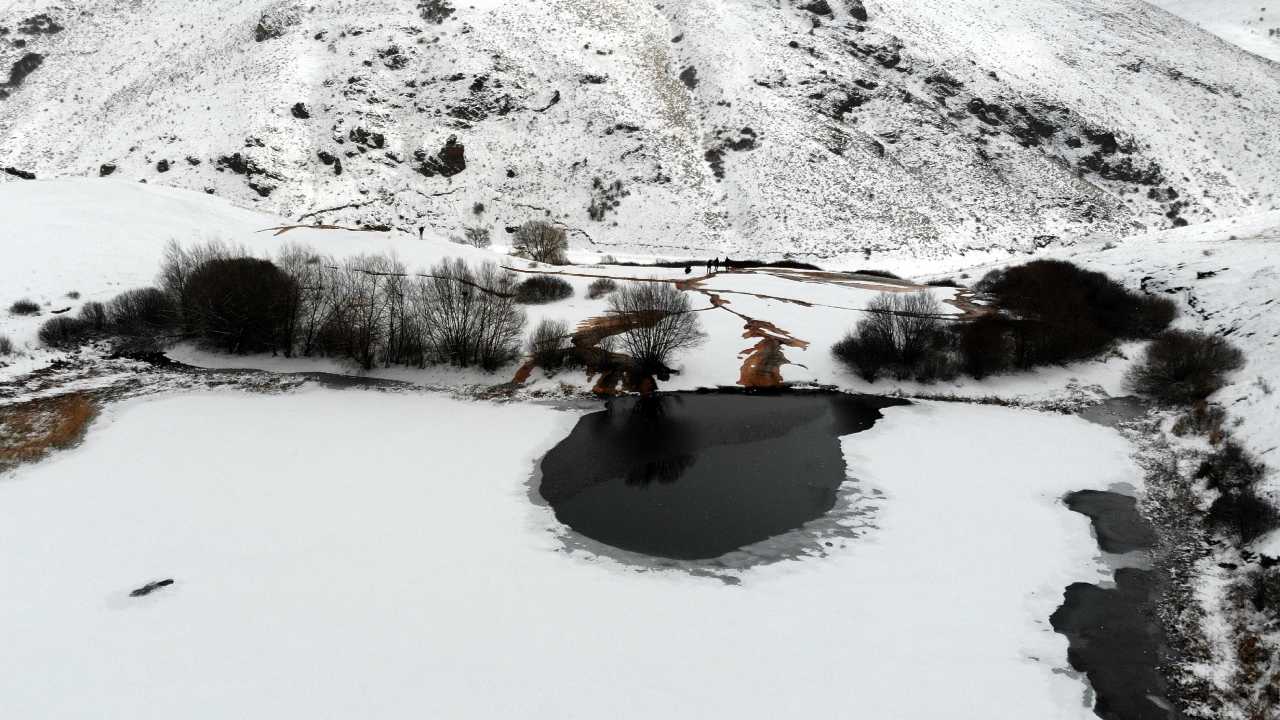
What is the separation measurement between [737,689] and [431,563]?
6820 mm

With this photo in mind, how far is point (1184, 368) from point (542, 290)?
2958cm

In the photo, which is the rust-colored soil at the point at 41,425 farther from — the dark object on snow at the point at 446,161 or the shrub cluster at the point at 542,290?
the dark object on snow at the point at 446,161

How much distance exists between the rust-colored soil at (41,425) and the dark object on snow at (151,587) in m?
9.58

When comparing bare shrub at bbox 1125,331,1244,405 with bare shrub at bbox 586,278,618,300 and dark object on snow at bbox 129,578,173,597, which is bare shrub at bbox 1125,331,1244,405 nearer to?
bare shrub at bbox 586,278,618,300

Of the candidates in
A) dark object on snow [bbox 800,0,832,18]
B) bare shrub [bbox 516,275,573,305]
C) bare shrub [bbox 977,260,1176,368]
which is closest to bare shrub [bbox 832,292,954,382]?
bare shrub [bbox 977,260,1176,368]

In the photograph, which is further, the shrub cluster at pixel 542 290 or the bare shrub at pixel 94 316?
the shrub cluster at pixel 542 290

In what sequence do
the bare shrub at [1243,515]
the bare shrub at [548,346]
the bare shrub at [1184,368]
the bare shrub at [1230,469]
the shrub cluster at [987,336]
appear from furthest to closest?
the bare shrub at [548,346]
the shrub cluster at [987,336]
the bare shrub at [1184,368]
the bare shrub at [1230,469]
the bare shrub at [1243,515]

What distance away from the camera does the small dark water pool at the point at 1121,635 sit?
8938 millimetres

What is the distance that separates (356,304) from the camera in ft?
81.7

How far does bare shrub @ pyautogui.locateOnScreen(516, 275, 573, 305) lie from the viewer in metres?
32.5

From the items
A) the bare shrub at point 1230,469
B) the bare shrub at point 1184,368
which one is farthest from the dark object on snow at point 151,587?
the bare shrub at point 1184,368

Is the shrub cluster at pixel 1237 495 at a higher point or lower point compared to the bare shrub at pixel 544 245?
lower

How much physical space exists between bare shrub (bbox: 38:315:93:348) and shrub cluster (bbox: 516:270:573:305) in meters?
19.3

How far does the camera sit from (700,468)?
16719 millimetres
